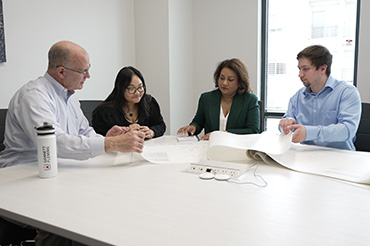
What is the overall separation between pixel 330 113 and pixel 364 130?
0.28 m

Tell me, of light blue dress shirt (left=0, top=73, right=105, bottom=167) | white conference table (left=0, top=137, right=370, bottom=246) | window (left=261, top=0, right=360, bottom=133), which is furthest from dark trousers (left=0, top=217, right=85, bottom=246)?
window (left=261, top=0, right=360, bottom=133)

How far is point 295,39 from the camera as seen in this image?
3943 millimetres

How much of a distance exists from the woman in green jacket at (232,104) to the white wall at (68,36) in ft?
4.87

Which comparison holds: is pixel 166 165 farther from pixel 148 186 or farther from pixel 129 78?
pixel 129 78

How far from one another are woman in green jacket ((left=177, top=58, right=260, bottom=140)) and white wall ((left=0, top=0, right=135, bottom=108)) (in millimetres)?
1483

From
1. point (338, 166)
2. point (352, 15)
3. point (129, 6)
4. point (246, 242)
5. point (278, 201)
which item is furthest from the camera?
point (129, 6)

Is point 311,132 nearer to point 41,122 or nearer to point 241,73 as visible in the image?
point 241,73

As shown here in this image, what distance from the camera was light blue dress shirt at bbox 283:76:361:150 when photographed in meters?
1.73

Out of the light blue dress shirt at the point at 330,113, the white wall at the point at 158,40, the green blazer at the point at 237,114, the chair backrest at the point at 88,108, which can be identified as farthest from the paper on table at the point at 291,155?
the white wall at the point at 158,40

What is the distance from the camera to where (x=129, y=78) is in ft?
7.75

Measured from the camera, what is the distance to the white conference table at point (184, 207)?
2.54 ft

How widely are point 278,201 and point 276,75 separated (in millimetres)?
3343

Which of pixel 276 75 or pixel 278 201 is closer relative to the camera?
pixel 278 201

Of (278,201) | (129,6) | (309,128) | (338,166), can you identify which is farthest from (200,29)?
(278,201)
